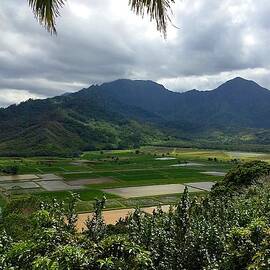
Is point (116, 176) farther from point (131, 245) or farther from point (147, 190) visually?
point (131, 245)

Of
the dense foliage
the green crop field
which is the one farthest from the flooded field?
the dense foliage

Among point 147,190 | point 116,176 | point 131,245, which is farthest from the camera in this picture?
point 116,176

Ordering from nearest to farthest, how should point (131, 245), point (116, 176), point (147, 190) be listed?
point (131, 245), point (147, 190), point (116, 176)

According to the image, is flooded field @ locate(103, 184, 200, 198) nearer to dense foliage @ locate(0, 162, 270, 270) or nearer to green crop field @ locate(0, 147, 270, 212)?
green crop field @ locate(0, 147, 270, 212)

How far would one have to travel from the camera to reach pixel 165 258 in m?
9.27

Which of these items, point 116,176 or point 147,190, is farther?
point 116,176

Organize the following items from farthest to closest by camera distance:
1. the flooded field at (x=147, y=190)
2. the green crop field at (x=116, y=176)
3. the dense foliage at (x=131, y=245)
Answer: the flooded field at (x=147, y=190), the green crop field at (x=116, y=176), the dense foliage at (x=131, y=245)

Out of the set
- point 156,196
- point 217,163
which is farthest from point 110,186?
point 217,163

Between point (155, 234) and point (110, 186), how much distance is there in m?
75.6

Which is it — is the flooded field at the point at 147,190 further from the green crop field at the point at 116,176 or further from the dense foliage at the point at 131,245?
the dense foliage at the point at 131,245

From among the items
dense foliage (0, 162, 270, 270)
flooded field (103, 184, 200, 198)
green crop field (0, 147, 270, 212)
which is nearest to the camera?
dense foliage (0, 162, 270, 270)

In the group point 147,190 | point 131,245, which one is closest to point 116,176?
point 147,190

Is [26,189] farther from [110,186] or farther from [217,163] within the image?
[217,163]

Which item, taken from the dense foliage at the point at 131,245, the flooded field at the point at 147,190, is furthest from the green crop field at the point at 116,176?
the dense foliage at the point at 131,245
